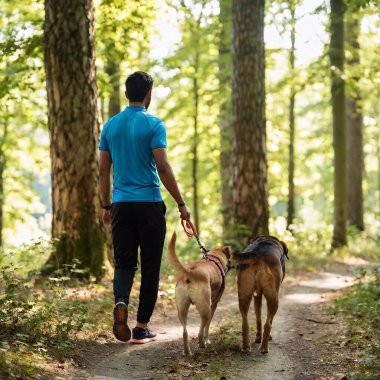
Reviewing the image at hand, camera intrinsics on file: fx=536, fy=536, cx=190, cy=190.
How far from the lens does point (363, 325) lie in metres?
6.52

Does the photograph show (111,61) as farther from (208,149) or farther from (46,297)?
(208,149)

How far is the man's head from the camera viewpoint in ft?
18.1

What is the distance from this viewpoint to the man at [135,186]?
5406 mm

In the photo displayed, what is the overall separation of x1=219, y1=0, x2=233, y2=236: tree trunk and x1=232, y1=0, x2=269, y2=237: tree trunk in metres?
2.58

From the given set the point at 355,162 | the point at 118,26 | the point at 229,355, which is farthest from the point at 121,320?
the point at 355,162

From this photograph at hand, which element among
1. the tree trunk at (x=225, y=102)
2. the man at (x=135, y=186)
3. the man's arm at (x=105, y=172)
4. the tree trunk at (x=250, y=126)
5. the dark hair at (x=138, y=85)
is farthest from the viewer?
the tree trunk at (x=225, y=102)

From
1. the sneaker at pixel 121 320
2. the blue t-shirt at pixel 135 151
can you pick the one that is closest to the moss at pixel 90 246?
the blue t-shirt at pixel 135 151

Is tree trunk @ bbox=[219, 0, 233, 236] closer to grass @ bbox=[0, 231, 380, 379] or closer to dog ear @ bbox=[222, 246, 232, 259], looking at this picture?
grass @ bbox=[0, 231, 380, 379]

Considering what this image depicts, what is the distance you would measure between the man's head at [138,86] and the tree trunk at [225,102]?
8802 mm

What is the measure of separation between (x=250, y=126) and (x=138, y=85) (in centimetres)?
627

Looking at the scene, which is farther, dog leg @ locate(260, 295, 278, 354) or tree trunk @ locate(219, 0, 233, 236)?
tree trunk @ locate(219, 0, 233, 236)

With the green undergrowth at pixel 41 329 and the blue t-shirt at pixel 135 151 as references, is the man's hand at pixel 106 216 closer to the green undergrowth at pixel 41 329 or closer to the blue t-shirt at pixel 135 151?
the blue t-shirt at pixel 135 151

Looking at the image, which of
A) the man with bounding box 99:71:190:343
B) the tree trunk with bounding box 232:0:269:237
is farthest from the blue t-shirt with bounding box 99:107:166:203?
the tree trunk with bounding box 232:0:269:237

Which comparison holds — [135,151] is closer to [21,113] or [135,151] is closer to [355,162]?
[21,113]
